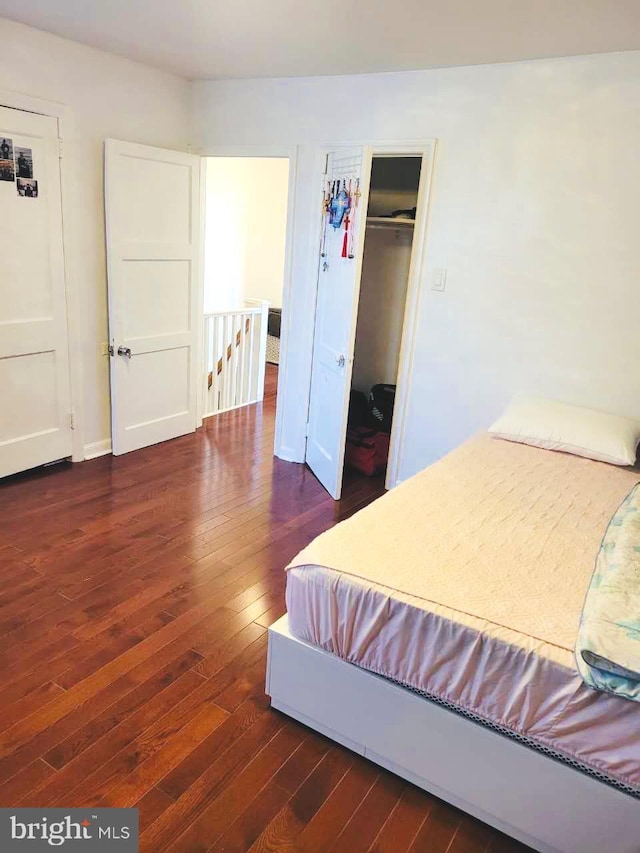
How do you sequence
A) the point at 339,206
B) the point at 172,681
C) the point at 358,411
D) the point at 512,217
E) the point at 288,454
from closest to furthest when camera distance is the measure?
the point at 172,681 < the point at 512,217 < the point at 339,206 < the point at 288,454 < the point at 358,411

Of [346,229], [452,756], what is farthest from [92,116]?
[452,756]

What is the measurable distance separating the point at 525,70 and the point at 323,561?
2.67m


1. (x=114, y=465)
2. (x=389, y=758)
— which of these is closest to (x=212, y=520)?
(x=114, y=465)

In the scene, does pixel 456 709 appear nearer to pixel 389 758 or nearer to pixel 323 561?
pixel 389 758

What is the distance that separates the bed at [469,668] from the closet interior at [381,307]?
6.51 ft

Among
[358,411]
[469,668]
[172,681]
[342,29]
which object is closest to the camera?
[469,668]

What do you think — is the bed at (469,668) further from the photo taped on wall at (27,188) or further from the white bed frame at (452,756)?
the photo taped on wall at (27,188)

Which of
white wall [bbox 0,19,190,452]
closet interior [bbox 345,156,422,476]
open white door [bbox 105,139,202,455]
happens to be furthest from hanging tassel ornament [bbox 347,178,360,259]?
white wall [bbox 0,19,190,452]

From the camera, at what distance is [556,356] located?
3209 mm

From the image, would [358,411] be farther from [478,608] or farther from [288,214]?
[478,608]

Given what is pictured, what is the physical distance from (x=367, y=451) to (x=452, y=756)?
99.4 inches

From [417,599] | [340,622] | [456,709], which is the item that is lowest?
[456,709]

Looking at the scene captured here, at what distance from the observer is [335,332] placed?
3672 mm

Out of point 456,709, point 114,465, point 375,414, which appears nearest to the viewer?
point 456,709
